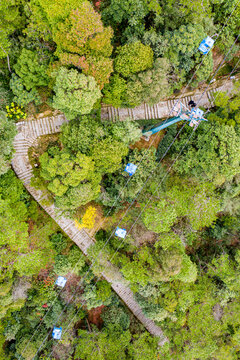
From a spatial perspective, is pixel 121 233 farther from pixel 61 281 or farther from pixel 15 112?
pixel 15 112

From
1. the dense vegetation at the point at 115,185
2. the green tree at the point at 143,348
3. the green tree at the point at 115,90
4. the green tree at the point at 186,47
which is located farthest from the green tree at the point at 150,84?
the green tree at the point at 143,348

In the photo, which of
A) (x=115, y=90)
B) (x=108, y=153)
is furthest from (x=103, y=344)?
(x=115, y=90)

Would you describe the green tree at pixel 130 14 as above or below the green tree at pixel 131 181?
above

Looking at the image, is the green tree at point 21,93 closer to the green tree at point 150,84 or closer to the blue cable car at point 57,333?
the green tree at point 150,84

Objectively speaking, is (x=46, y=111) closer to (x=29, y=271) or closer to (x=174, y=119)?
(x=174, y=119)

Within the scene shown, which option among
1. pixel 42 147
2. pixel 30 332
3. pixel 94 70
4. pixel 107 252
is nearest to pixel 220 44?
pixel 94 70

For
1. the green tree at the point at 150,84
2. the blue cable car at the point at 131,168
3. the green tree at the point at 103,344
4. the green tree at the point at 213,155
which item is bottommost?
the green tree at the point at 103,344

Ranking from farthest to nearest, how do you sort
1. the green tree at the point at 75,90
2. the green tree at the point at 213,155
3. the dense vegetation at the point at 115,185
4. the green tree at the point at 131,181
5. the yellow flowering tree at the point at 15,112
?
1. the green tree at the point at 131,181
2. the yellow flowering tree at the point at 15,112
3. the green tree at the point at 213,155
4. the dense vegetation at the point at 115,185
5. the green tree at the point at 75,90
